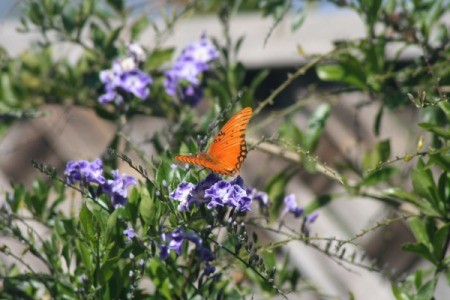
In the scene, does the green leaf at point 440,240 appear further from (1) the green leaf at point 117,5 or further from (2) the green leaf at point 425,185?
(1) the green leaf at point 117,5

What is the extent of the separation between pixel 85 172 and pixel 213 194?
21 cm

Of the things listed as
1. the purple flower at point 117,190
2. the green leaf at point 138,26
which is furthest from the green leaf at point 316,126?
the purple flower at point 117,190

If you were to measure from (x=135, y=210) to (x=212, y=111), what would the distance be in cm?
45

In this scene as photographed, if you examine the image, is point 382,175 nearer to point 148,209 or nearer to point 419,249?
point 419,249

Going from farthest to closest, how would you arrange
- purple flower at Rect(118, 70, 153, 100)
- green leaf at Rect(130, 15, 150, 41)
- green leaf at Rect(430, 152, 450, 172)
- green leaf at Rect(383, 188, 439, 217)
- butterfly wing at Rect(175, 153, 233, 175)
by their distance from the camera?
1. green leaf at Rect(130, 15, 150, 41)
2. purple flower at Rect(118, 70, 153, 100)
3. green leaf at Rect(383, 188, 439, 217)
4. green leaf at Rect(430, 152, 450, 172)
5. butterfly wing at Rect(175, 153, 233, 175)

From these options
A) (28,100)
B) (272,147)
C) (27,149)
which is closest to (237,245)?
(272,147)

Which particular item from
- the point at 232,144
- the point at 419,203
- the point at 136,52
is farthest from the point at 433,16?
the point at 232,144

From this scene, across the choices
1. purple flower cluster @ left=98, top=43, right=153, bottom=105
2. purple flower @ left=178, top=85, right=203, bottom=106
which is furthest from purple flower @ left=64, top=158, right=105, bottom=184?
purple flower @ left=178, top=85, right=203, bottom=106

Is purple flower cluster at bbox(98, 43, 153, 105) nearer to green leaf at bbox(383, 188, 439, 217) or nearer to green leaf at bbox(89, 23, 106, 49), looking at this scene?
green leaf at bbox(89, 23, 106, 49)

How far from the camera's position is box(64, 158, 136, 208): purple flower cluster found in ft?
4.03

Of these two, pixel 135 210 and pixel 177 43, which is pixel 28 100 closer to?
pixel 177 43

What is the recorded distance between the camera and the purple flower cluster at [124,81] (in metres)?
1.56

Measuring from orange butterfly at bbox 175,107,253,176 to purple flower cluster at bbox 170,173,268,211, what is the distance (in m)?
0.02

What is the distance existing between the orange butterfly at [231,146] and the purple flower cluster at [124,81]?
42cm
